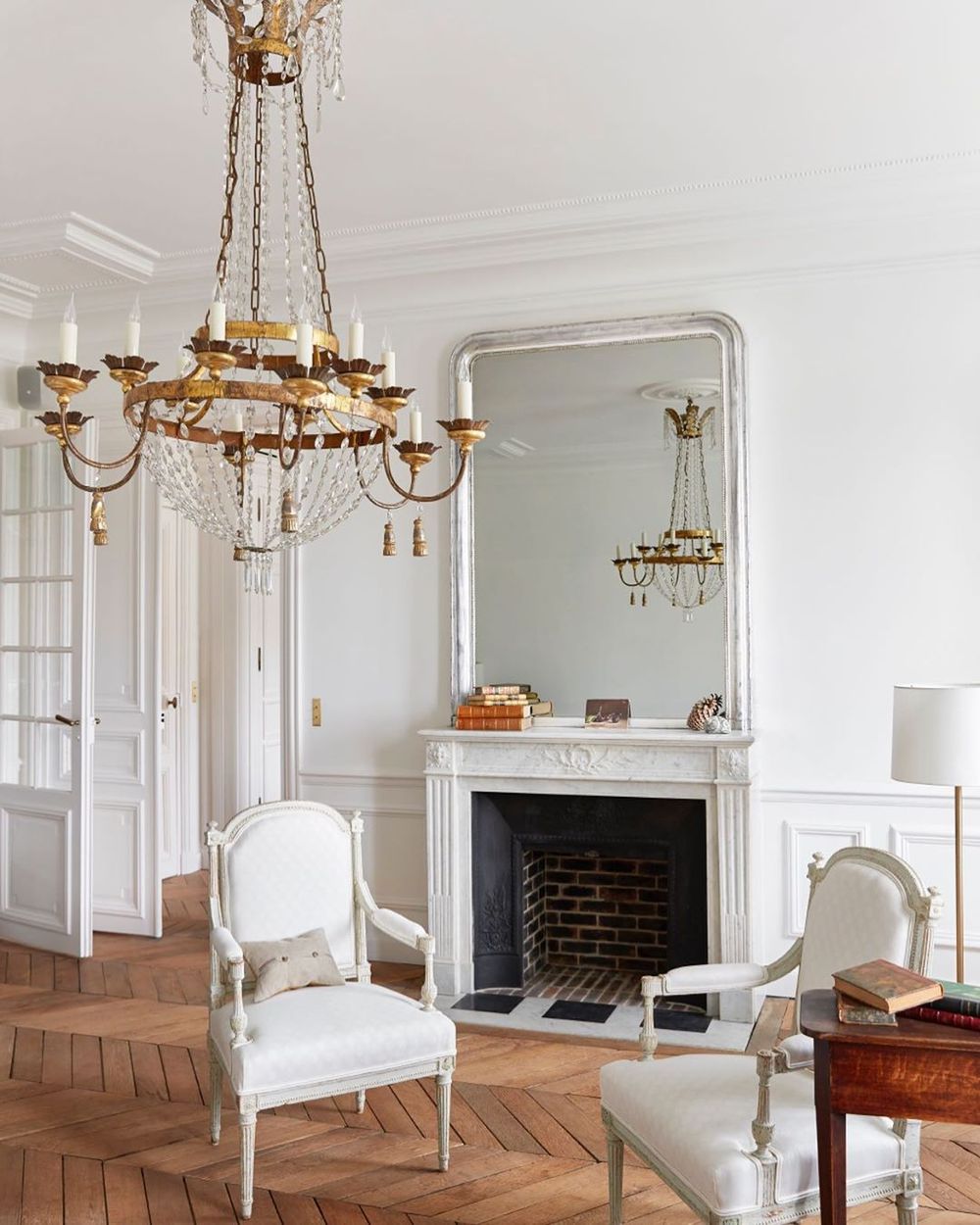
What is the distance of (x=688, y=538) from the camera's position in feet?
14.7

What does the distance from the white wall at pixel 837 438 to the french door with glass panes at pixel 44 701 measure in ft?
7.08

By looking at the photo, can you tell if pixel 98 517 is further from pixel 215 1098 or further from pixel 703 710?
pixel 703 710

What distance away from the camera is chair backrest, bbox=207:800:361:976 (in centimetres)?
326

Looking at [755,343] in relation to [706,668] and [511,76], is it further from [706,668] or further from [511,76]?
[511,76]

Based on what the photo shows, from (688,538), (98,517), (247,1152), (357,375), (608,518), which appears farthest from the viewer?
(608,518)

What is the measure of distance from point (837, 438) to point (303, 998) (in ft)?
9.29

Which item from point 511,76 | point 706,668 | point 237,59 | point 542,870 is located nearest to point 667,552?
point 706,668

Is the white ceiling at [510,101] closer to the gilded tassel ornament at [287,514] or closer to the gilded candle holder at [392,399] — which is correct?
the gilded candle holder at [392,399]

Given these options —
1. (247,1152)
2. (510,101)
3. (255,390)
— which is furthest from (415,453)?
(247,1152)

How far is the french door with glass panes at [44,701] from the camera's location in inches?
197

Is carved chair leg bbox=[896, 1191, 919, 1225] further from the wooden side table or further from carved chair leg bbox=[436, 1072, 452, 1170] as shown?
carved chair leg bbox=[436, 1072, 452, 1170]

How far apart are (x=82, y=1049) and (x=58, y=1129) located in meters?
0.67

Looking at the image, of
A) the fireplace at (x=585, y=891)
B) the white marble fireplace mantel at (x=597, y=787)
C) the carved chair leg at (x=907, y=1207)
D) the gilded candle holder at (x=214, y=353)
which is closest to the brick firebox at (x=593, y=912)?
the fireplace at (x=585, y=891)

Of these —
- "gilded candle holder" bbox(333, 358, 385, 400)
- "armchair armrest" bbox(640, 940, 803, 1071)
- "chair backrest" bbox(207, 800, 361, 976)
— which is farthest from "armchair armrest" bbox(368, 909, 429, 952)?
"gilded candle holder" bbox(333, 358, 385, 400)
